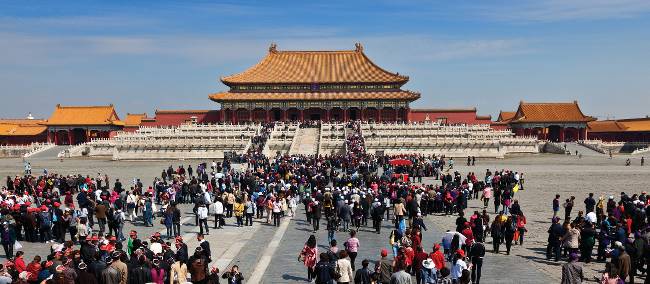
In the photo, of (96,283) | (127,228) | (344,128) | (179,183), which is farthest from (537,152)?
(96,283)

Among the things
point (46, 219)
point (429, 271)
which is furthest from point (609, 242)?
point (46, 219)

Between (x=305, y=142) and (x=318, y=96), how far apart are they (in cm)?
2478

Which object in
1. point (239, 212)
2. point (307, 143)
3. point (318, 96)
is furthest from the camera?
point (318, 96)

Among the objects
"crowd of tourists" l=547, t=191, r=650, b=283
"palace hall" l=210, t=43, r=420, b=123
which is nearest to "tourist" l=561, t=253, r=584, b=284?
"crowd of tourists" l=547, t=191, r=650, b=283

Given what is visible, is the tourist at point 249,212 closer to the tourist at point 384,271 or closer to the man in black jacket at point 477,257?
the man in black jacket at point 477,257

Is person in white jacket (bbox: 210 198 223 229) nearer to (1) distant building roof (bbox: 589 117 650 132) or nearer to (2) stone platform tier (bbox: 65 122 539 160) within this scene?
(2) stone platform tier (bbox: 65 122 539 160)

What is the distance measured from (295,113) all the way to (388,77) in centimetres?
1305

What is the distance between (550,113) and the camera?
3147 inches

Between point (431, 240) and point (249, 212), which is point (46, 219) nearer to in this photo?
point (249, 212)

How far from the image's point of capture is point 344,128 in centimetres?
6138

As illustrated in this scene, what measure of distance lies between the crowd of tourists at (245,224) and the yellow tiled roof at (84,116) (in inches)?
2076

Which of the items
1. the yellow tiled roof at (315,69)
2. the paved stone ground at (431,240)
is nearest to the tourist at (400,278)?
the paved stone ground at (431,240)

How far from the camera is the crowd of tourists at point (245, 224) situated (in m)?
11.7

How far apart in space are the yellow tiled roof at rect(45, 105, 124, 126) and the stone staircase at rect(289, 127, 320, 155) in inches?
1354
